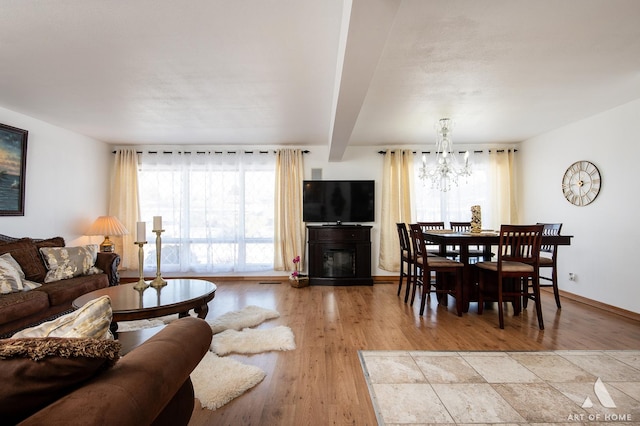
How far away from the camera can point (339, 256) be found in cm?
505

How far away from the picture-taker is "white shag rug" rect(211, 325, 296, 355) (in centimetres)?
249

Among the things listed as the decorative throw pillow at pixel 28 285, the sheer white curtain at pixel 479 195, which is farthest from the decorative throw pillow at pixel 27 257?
the sheer white curtain at pixel 479 195

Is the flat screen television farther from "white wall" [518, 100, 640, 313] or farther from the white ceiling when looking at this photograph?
"white wall" [518, 100, 640, 313]

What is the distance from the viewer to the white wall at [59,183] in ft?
12.3

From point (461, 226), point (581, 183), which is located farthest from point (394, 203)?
point (581, 183)

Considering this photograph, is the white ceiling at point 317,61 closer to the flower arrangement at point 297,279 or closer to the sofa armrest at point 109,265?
the sofa armrest at point 109,265

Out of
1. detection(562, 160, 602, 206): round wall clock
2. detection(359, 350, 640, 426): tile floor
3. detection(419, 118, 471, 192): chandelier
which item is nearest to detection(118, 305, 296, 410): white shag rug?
detection(359, 350, 640, 426): tile floor

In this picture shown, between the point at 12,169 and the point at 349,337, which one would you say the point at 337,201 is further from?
the point at 12,169

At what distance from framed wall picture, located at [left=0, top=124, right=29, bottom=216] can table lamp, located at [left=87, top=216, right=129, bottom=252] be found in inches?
35.2

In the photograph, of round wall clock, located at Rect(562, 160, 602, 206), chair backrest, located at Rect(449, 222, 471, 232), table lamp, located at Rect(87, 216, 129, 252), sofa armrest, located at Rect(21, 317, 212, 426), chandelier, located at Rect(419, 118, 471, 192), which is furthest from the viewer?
chair backrest, located at Rect(449, 222, 471, 232)

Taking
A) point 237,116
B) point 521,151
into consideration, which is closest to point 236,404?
point 237,116

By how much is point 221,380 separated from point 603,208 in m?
4.65

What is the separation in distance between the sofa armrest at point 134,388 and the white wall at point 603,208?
14.9 feet

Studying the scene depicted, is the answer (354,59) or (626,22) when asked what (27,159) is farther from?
(626,22)
